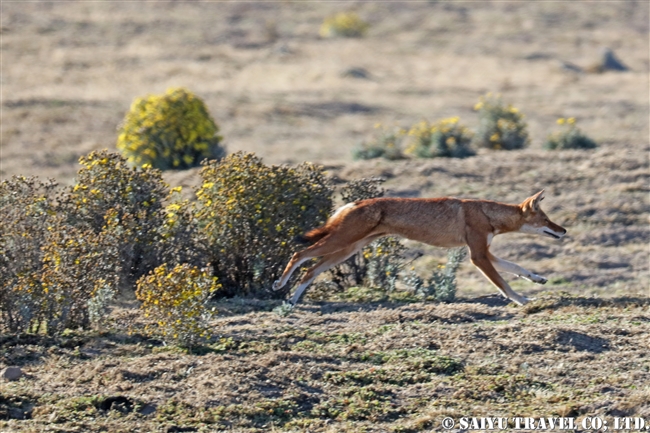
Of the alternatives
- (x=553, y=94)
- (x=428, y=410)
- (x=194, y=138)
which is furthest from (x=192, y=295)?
(x=553, y=94)

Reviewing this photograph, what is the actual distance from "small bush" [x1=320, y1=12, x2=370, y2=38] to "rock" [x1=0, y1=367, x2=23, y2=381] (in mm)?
39256

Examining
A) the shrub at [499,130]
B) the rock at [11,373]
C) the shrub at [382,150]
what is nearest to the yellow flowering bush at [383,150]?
the shrub at [382,150]

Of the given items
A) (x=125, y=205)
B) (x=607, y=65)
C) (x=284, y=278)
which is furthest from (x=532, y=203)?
(x=607, y=65)

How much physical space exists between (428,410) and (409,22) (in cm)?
4445

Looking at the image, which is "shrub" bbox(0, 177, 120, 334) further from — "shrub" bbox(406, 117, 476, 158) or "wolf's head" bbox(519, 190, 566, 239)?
"shrub" bbox(406, 117, 476, 158)

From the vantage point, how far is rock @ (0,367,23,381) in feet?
24.7

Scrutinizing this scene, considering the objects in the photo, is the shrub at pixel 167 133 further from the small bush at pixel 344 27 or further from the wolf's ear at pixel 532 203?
the small bush at pixel 344 27

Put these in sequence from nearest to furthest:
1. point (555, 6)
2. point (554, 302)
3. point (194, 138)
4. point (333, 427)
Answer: point (333, 427), point (554, 302), point (194, 138), point (555, 6)

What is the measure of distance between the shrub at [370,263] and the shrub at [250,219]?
2.65 feet

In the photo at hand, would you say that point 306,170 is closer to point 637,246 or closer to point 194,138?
point 637,246

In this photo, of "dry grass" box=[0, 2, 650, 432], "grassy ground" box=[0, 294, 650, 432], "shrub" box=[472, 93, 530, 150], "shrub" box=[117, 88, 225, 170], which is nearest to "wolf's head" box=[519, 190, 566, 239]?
"dry grass" box=[0, 2, 650, 432]

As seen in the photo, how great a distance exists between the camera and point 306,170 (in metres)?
11.3

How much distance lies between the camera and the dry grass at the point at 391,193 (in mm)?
7207

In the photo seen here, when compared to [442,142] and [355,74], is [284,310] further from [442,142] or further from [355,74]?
[355,74]
